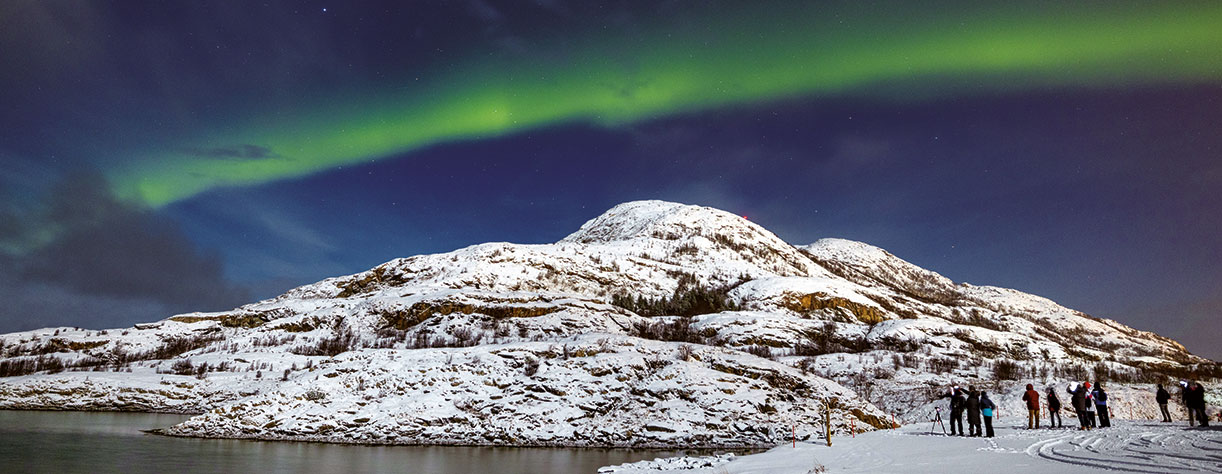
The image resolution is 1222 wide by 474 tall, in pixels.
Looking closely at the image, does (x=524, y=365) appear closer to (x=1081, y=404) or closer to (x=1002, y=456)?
(x=1002, y=456)

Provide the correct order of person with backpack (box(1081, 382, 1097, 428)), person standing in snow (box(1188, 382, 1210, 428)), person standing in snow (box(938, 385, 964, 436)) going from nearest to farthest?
person standing in snow (box(1188, 382, 1210, 428))
person with backpack (box(1081, 382, 1097, 428))
person standing in snow (box(938, 385, 964, 436))

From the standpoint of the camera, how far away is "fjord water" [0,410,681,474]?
24109 mm

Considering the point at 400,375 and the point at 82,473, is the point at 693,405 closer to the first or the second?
the point at 400,375

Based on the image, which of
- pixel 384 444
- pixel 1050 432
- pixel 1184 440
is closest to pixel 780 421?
pixel 1050 432

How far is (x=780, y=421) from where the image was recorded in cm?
3819

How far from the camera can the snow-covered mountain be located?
126 feet

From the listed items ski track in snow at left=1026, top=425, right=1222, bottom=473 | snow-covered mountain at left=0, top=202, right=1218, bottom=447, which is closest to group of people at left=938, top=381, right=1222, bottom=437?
ski track in snow at left=1026, top=425, right=1222, bottom=473

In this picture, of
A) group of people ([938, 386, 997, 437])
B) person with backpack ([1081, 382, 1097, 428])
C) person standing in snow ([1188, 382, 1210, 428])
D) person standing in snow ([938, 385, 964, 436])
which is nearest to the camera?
person standing in snow ([1188, 382, 1210, 428])

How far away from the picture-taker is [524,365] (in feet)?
149

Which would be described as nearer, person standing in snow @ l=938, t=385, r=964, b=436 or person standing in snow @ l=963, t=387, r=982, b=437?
person standing in snow @ l=963, t=387, r=982, b=437

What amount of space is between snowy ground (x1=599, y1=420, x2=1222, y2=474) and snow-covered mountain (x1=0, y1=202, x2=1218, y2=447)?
43.0ft

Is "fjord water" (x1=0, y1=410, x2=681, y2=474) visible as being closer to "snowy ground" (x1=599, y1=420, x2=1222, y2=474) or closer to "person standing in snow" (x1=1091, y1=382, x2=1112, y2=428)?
"snowy ground" (x1=599, y1=420, x2=1222, y2=474)

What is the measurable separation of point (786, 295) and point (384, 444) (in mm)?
170334

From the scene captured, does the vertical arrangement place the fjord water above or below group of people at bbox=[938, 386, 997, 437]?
below
